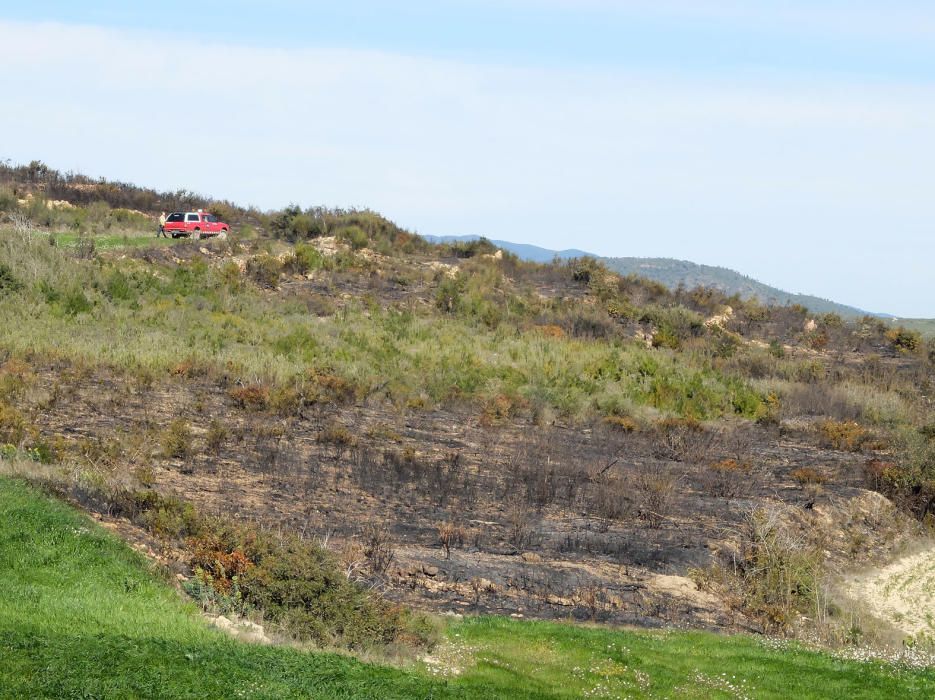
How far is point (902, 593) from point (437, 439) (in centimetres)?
1114

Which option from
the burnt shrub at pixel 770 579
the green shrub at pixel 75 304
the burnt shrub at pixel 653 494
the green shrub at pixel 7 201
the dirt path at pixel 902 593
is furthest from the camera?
the green shrub at pixel 7 201

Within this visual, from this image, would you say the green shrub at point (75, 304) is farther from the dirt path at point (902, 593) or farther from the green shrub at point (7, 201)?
the dirt path at point (902, 593)

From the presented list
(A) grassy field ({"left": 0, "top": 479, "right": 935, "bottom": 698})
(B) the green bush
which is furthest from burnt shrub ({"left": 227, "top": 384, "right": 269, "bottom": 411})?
(B) the green bush

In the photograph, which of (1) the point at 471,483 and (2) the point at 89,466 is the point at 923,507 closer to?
(1) the point at 471,483

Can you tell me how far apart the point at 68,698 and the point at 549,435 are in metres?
19.4

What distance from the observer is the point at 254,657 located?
998 cm

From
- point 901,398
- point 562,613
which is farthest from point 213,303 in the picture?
point 901,398

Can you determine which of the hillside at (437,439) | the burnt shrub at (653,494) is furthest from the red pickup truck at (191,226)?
the burnt shrub at (653,494)

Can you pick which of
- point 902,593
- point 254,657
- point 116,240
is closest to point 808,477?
point 902,593

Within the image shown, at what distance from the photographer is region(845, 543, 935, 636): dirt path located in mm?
18531

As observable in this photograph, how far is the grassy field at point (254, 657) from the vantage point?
28.9 feet

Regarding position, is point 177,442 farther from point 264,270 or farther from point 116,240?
point 116,240

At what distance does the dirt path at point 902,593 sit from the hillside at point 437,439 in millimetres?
139

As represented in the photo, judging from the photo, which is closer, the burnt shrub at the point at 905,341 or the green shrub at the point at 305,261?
the green shrub at the point at 305,261
